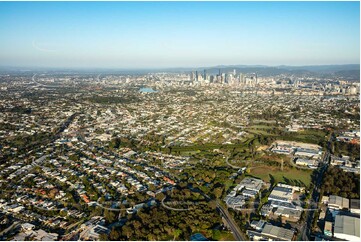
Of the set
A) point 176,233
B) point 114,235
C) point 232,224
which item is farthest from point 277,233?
point 114,235

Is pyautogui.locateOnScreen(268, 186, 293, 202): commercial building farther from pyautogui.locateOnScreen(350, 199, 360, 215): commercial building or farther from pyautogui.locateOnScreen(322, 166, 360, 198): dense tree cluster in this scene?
pyautogui.locateOnScreen(350, 199, 360, 215): commercial building

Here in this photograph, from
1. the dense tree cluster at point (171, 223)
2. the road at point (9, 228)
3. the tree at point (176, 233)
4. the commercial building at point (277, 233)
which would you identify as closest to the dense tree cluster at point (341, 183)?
the commercial building at point (277, 233)

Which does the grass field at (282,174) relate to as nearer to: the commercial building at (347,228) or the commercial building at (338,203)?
the commercial building at (338,203)

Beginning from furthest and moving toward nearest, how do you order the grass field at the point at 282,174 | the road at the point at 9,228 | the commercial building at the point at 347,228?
1. the grass field at the point at 282,174
2. the road at the point at 9,228
3. the commercial building at the point at 347,228

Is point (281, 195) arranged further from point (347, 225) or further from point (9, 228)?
point (9, 228)

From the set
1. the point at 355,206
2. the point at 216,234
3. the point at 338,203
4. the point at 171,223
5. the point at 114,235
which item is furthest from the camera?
the point at 338,203

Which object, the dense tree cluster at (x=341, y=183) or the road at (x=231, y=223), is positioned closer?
the road at (x=231, y=223)

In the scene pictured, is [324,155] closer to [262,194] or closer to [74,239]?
[262,194]

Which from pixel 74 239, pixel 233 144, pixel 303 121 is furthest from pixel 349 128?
pixel 74 239
